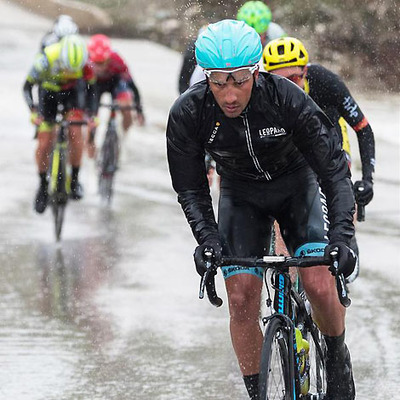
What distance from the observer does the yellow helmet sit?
6.84m

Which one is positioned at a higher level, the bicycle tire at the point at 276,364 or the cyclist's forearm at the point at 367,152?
the cyclist's forearm at the point at 367,152

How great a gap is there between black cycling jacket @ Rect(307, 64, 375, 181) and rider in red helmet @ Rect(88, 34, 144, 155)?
658cm

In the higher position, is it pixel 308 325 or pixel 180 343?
pixel 308 325

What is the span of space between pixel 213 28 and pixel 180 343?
9.69 ft

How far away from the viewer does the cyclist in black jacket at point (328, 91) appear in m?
6.84

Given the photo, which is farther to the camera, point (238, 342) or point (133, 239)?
point (133, 239)

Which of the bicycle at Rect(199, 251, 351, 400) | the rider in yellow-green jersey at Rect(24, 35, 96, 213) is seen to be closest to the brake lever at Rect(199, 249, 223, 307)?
the bicycle at Rect(199, 251, 351, 400)

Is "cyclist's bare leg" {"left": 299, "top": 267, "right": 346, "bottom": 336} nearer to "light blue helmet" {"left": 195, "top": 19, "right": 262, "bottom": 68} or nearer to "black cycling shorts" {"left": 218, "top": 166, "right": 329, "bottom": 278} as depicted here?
"black cycling shorts" {"left": 218, "top": 166, "right": 329, "bottom": 278}

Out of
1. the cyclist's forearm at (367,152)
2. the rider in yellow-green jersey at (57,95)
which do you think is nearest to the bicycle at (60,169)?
the rider in yellow-green jersey at (57,95)

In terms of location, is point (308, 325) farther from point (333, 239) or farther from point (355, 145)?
point (355, 145)

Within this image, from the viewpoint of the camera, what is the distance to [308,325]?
5738mm

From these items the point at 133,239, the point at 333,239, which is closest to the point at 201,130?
the point at 333,239

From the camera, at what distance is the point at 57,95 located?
39.6 ft

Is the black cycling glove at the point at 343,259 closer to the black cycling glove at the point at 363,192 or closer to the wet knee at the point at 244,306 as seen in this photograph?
the wet knee at the point at 244,306
